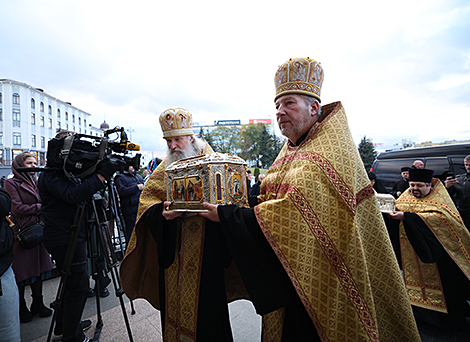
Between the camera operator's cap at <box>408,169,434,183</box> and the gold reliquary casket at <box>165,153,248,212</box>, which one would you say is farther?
the camera operator's cap at <box>408,169,434,183</box>

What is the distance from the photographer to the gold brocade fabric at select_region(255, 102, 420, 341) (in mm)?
1529

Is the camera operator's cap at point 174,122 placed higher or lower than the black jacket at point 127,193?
higher

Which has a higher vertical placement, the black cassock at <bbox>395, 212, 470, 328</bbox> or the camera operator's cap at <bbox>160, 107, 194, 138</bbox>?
the camera operator's cap at <bbox>160, 107, 194, 138</bbox>

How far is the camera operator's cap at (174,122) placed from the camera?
282 cm

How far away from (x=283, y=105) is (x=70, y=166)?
2336 millimetres

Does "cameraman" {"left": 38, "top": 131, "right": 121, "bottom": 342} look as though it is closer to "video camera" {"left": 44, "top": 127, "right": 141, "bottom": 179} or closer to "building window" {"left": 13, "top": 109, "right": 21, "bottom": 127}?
"video camera" {"left": 44, "top": 127, "right": 141, "bottom": 179}

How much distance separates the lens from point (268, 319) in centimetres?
205

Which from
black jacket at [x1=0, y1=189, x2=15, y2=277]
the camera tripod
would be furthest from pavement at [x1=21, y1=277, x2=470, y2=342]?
black jacket at [x1=0, y1=189, x2=15, y2=277]

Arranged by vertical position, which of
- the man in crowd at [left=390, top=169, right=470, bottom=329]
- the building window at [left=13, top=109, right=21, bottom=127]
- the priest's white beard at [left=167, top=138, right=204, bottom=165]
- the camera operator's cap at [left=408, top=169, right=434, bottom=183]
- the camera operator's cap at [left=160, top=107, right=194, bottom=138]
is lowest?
the man in crowd at [left=390, top=169, right=470, bottom=329]

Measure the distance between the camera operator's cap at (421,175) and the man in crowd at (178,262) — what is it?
3182mm

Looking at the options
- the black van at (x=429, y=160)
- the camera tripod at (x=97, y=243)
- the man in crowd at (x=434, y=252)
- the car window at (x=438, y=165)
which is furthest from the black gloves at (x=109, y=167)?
Answer: the car window at (x=438, y=165)

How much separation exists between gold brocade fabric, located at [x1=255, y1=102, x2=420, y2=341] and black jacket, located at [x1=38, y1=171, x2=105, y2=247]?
1984 millimetres

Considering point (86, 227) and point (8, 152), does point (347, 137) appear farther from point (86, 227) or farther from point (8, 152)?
point (8, 152)

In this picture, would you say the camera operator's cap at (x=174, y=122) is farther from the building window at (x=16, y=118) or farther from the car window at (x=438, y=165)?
the building window at (x=16, y=118)
